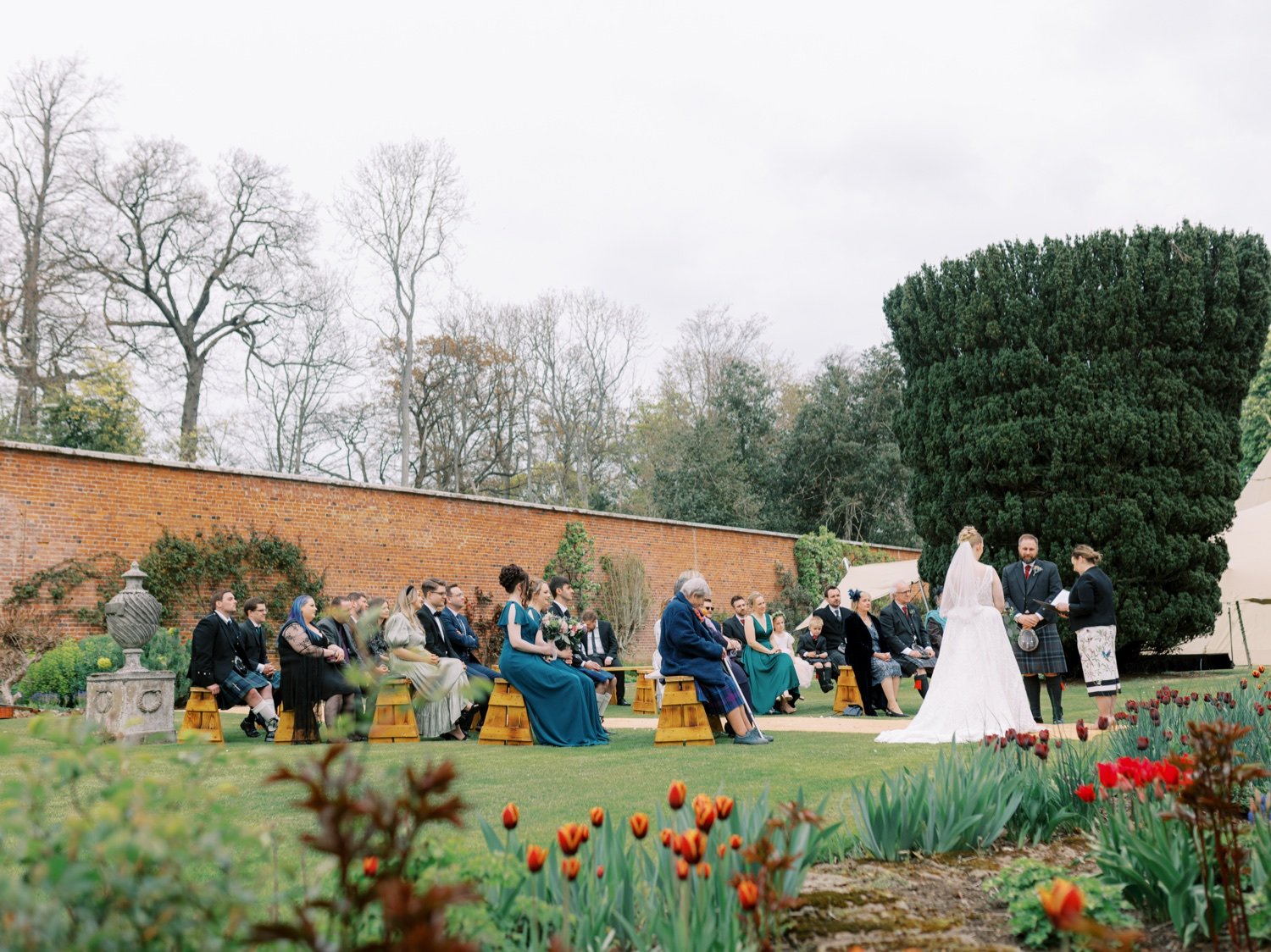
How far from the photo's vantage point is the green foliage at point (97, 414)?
1077 inches

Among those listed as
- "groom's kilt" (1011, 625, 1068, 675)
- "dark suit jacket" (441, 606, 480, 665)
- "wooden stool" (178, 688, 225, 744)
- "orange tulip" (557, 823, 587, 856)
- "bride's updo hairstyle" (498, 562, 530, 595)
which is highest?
"bride's updo hairstyle" (498, 562, 530, 595)

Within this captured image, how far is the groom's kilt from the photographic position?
11.4 m

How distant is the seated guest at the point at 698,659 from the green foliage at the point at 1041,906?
263 inches

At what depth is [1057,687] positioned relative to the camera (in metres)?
11.3

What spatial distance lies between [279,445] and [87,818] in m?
35.2

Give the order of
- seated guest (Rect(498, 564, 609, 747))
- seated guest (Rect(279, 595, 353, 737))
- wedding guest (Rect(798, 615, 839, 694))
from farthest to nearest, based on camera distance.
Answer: wedding guest (Rect(798, 615, 839, 694))
seated guest (Rect(498, 564, 609, 747))
seated guest (Rect(279, 595, 353, 737))

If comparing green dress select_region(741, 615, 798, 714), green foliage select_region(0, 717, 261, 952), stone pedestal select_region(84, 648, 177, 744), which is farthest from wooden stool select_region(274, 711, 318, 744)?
green foliage select_region(0, 717, 261, 952)

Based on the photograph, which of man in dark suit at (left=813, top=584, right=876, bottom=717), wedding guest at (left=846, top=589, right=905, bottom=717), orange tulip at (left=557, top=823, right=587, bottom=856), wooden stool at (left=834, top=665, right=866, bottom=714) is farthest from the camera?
man in dark suit at (left=813, top=584, right=876, bottom=717)

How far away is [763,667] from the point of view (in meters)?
14.5

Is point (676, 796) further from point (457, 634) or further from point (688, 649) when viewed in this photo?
point (457, 634)

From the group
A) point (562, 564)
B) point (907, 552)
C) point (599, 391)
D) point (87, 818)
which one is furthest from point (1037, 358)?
point (599, 391)

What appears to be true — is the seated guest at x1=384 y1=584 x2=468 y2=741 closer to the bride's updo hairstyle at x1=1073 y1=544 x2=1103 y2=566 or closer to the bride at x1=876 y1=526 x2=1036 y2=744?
the bride at x1=876 y1=526 x2=1036 y2=744

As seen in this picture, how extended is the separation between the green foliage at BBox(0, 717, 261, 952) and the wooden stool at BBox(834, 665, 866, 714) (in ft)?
41.4

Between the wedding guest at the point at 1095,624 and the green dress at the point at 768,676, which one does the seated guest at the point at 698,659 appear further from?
the green dress at the point at 768,676
